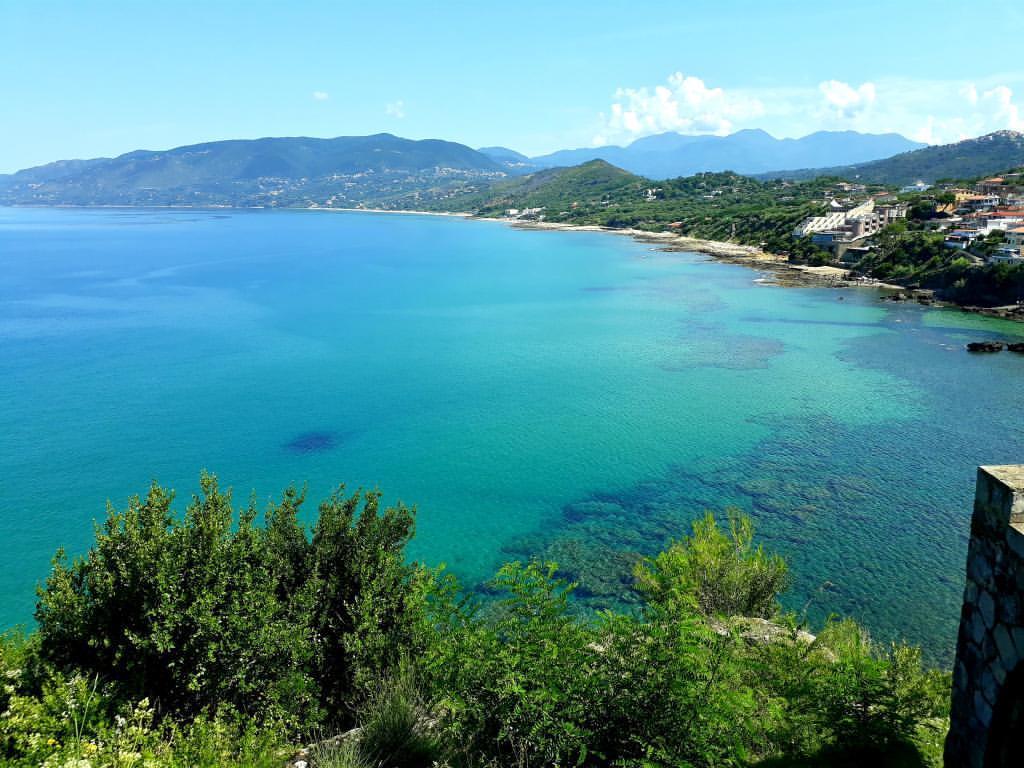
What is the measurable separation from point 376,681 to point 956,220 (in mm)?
125779

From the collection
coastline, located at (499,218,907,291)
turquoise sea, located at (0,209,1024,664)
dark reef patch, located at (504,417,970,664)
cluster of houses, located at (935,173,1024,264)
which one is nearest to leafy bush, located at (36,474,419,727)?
dark reef patch, located at (504,417,970,664)

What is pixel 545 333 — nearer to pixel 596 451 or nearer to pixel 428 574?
pixel 596 451

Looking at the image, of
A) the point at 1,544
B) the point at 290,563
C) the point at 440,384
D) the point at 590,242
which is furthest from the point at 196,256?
the point at 290,563

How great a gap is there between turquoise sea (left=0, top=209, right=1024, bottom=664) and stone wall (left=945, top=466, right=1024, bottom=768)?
52.6ft

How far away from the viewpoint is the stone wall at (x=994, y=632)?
7066 millimetres

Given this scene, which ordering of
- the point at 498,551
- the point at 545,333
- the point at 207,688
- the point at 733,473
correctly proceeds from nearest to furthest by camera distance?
1. the point at 207,688
2. the point at 498,551
3. the point at 733,473
4. the point at 545,333

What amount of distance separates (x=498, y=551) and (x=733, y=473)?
590 inches

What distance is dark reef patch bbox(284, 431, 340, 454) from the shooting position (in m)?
38.9

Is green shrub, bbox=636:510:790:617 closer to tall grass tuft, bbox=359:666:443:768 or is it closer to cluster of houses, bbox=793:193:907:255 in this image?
tall grass tuft, bbox=359:666:443:768

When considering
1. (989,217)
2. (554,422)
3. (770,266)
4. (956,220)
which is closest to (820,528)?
(554,422)

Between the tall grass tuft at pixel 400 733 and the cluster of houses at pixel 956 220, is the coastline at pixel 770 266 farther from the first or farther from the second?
the tall grass tuft at pixel 400 733

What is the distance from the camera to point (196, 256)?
146875mm

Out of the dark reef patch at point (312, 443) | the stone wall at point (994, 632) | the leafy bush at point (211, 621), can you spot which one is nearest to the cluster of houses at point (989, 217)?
the dark reef patch at point (312, 443)

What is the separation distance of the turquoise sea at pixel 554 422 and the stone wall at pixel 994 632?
52.6ft
